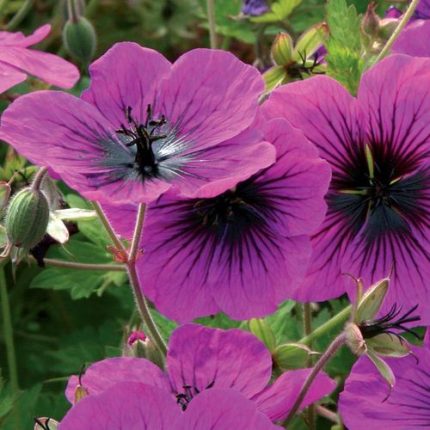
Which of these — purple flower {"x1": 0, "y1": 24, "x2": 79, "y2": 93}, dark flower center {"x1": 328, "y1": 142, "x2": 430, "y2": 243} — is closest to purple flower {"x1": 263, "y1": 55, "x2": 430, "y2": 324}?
dark flower center {"x1": 328, "y1": 142, "x2": 430, "y2": 243}

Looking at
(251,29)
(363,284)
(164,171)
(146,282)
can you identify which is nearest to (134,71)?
(164,171)

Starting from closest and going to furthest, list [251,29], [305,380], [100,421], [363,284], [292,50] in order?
[100,421] → [305,380] → [363,284] → [292,50] → [251,29]

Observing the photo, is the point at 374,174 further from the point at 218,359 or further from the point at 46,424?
the point at 46,424

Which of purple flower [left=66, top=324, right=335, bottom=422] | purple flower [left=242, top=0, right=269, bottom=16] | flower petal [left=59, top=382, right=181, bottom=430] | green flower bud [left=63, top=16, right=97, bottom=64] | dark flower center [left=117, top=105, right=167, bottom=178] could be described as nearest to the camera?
flower petal [left=59, top=382, right=181, bottom=430]

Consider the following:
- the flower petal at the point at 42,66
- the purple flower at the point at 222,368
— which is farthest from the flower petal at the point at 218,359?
the flower petal at the point at 42,66

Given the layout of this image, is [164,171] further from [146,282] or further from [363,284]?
[363,284]

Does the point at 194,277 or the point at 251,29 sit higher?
the point at 194,277

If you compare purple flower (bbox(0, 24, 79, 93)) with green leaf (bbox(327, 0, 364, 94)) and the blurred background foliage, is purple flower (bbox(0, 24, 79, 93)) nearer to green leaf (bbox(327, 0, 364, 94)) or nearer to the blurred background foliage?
the blurred background foliage

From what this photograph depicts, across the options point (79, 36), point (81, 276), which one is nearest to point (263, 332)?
point (81, 276)
